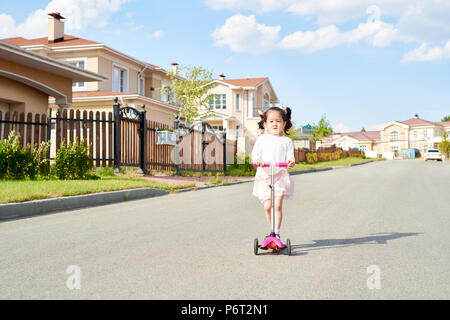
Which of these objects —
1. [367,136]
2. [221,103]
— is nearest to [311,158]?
[221,103]

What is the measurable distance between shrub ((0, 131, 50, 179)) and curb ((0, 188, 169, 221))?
8.37 ft

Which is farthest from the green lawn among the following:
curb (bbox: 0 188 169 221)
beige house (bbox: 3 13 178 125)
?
beige house (bbox: 3 13 178 125)

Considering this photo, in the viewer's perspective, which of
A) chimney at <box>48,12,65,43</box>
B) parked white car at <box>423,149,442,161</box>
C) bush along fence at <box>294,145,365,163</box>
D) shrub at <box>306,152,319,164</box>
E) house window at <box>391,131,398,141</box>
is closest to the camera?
chimney at <box>48,12,65,43</box>

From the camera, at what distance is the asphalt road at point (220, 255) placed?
128 inches

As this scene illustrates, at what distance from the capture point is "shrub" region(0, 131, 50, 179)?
9.69 metres

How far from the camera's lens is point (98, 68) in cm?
2469

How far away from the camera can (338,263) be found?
4078 mm

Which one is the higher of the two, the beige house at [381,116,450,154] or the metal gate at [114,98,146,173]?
the beige house at [381,116,450,154]

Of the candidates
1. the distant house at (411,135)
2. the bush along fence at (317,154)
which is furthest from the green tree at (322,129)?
the distant house at (411,135)

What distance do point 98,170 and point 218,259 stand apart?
919 centimetres

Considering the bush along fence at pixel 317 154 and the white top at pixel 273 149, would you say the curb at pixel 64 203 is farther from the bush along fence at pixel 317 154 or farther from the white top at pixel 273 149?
the bush along fence at pixel 317 154

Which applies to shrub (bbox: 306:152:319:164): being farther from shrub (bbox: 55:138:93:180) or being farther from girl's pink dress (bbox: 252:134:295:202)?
girl's pink dress (bbox: 252:134:295:202)

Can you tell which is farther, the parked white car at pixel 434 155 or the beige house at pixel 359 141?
the beige house at pixel 359 141

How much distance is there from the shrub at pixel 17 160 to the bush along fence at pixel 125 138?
234 mm
